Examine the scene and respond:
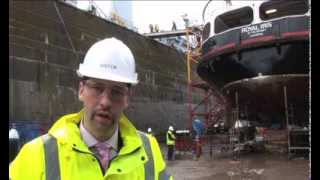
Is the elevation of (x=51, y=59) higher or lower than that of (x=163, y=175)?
higher

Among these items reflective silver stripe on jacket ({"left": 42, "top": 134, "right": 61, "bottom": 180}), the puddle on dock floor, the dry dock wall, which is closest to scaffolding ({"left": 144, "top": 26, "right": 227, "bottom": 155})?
the dry dock wall

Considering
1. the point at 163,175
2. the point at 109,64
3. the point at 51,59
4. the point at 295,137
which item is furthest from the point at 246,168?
the point at 109,64

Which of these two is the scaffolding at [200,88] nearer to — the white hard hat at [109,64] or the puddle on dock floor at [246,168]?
the puddle on dock floor at [246,168]

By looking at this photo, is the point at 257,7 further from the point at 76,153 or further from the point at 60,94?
the point at 76,153

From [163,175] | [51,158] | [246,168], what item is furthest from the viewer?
[246,168]

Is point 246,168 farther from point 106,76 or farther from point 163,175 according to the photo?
point 106,76

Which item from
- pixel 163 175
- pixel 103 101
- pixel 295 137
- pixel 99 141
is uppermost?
pixel 103 101

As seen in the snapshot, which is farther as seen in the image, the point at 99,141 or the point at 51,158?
the point at 99,141

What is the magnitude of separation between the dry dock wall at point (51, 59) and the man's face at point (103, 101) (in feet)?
41.8

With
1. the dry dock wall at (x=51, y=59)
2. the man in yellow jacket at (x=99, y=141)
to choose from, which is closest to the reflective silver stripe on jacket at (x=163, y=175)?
the man in yellow jacket at (x=99, y=141)

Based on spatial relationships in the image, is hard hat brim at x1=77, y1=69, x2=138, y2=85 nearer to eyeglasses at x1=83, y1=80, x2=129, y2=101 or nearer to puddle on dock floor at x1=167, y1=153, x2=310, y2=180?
eyeglasses at x1=83, y1=80, x2=129, y2=101

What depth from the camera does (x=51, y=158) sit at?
1632 mm

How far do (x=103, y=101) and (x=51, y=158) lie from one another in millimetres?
268

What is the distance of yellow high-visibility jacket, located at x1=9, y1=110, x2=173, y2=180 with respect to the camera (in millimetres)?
1602
